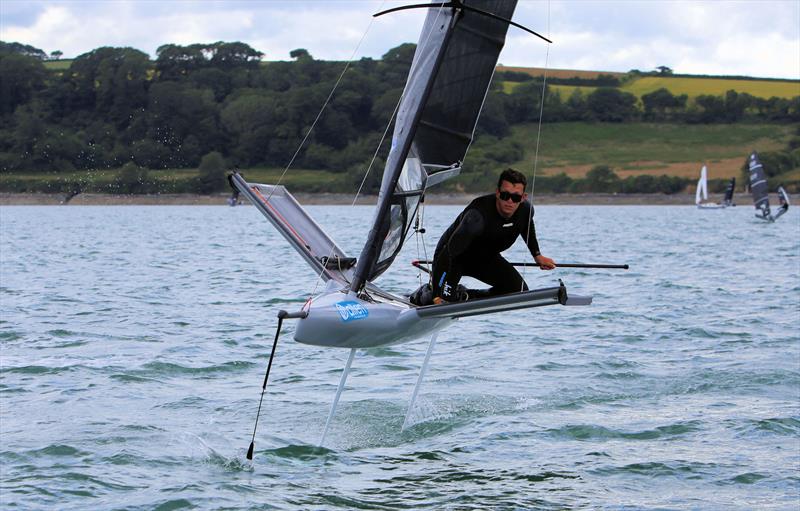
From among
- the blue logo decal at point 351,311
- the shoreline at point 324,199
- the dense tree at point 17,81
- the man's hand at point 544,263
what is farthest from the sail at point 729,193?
the blue logo decal at point 351,311

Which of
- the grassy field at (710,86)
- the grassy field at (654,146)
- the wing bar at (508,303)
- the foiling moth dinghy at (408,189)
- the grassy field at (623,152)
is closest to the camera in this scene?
the wing bar at (508,303)

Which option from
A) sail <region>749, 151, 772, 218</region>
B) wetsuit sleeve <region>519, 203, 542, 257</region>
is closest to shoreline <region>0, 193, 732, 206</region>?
Result: sail <region>749, 151, 772, 218</region>

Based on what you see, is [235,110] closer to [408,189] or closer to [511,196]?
[408,189]

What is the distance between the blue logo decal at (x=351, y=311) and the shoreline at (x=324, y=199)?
9808 centimetres

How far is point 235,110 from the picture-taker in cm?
11062

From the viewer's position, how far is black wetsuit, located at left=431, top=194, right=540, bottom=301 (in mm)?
8984

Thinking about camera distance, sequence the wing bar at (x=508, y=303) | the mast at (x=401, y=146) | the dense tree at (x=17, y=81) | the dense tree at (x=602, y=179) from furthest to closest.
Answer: the dense tree at (x=17, y=81) < the dense tree at (x=602, y=179) < the mast at (x=401, y=146) < the wing bar at (x=508, y=303)

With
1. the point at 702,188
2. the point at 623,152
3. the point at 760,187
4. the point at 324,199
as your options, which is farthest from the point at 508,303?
the point at 623,152

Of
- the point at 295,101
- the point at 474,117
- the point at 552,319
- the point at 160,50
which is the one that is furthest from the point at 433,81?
the point at 160,50

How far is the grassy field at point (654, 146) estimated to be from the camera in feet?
420

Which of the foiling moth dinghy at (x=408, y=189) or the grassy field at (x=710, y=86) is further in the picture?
the grassy field at (x=710, y=86)

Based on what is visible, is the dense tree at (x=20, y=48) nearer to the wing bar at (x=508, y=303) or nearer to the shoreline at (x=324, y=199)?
the shoreline at (x=324, y=199)

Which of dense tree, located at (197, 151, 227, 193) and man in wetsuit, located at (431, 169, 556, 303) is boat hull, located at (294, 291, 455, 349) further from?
dense tree, located at (197, 151, 227, 193)

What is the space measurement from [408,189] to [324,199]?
101 meters
